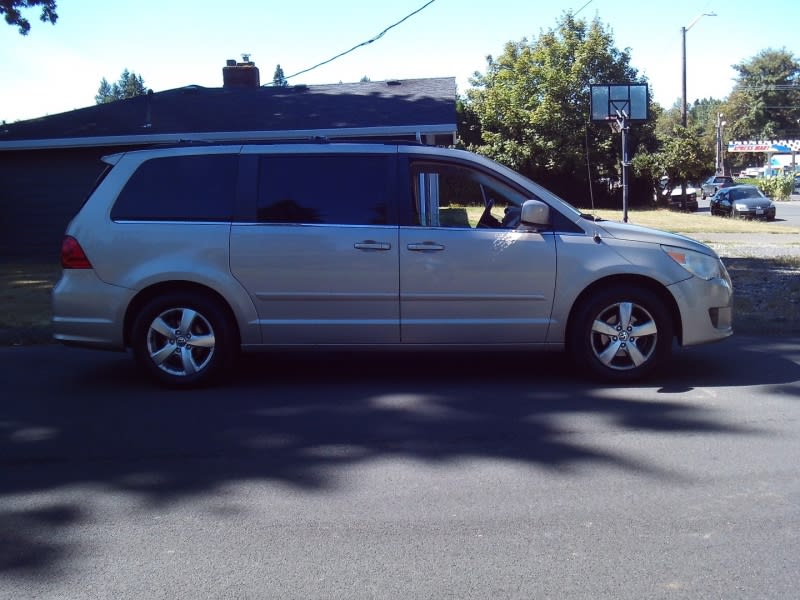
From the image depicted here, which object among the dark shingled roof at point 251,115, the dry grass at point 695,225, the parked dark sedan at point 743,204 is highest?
the dark shingled roof at point 251,115

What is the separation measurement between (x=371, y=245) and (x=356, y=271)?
23 centimetres

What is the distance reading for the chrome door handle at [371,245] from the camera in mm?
6523

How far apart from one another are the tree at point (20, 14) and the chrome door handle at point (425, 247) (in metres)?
16.7

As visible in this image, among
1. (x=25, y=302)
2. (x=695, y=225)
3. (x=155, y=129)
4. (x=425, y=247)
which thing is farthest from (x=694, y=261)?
(x=695, y=225)

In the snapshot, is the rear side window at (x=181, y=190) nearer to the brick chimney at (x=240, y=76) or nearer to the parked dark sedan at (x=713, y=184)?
the brick chimney at (x=240, y=76)

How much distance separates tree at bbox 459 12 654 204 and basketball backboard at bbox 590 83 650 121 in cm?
712

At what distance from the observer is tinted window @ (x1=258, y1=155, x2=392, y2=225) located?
666cm

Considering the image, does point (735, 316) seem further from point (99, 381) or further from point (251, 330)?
point (99, 381)

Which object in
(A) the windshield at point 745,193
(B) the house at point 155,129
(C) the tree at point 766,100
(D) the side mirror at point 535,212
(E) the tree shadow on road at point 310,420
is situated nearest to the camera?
(E) the tree shadow on road at point 310,420

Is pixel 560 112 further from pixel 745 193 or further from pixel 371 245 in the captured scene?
pixel 371 245

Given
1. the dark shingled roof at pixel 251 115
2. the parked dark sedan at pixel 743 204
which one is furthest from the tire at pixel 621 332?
the parked dark sedan at pixel 743 204

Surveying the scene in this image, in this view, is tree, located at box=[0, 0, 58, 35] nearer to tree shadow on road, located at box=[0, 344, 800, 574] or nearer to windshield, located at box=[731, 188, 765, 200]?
tree shadow on road, located at box=[0, 344, 800, 574]

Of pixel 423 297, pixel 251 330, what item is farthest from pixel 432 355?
pixel 251 330

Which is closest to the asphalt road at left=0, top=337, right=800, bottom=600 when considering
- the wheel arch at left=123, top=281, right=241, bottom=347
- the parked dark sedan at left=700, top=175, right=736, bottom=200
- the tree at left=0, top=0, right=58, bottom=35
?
the wheel arch at left=123, top=281, right=241, bottom=347
